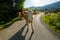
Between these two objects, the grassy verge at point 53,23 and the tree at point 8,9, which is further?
the tree at point 8,9

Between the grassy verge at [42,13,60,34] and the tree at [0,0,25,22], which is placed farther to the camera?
the tree at [0,0,25,22]

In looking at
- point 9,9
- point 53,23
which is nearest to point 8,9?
point 9,9

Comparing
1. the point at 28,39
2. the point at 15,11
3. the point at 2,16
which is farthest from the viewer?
the point at 15,11

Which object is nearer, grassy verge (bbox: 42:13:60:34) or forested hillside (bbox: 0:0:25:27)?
grassy verge (bbox: 42:13:60:34)

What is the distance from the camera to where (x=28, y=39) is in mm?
13102

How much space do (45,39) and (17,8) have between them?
88.6ft

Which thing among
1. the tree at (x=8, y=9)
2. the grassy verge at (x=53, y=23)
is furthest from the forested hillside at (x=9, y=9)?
the grassy verge at (x=53, y=23)

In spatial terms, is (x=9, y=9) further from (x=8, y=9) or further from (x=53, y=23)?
(x=53, y=23)

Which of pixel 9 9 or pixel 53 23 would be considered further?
pixel 9 9

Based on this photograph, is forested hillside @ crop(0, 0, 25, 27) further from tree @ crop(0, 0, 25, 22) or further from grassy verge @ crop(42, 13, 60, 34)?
grassy verge @ crop(42, 13, 60, 34)

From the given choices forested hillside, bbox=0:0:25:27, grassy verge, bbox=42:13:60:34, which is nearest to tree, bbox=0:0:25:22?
forested hillside, bbox=0:0:25:27

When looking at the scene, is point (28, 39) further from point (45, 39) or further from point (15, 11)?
point (15, 11)

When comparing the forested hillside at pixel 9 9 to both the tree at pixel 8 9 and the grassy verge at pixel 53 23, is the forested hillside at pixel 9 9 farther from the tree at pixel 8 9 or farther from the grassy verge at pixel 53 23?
the grassy verge at pixel 53 23

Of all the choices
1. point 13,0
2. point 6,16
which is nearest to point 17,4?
point 13,0
